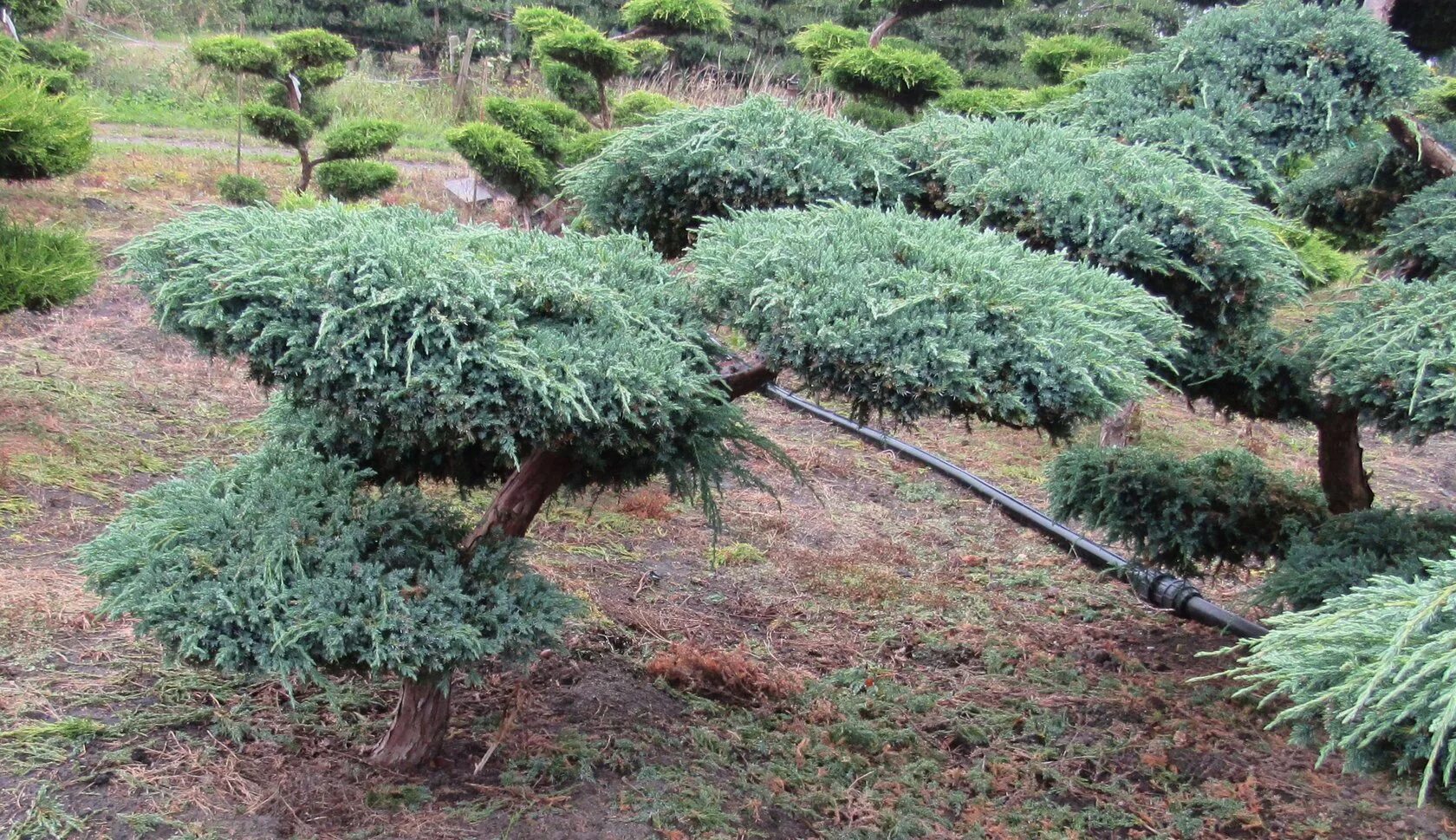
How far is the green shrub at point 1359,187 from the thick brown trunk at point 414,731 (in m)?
3.39

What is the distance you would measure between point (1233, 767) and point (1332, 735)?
228 cm

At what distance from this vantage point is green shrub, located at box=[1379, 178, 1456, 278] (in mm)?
3584

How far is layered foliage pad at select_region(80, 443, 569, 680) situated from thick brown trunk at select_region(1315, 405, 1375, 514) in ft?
9.99

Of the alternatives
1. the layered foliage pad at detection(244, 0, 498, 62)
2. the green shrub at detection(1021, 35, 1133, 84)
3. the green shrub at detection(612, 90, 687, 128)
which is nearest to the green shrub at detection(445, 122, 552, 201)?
the green shrub at detection(612, 90, 687, 128)

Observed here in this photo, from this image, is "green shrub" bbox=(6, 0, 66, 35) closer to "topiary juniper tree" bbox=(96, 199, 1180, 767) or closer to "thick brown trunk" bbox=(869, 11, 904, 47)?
"thick brown trunk" bbox=(869, 11, 904, 47)

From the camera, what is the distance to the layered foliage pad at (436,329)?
7.71 feet

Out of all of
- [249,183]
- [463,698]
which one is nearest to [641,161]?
[463,698]

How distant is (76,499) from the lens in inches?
191

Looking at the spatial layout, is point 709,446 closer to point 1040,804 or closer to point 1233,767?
point 1040,804

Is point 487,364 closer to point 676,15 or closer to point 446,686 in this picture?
point 446,686

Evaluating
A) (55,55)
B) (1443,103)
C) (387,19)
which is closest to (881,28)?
(1443,103)

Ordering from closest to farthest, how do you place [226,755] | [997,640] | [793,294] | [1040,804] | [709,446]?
[793,294] < [709,446] < [226,755] < [1040,804] < [997,640]

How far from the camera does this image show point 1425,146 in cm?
392

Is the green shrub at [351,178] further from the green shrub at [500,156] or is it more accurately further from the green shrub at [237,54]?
the green shrub at [500,156]
